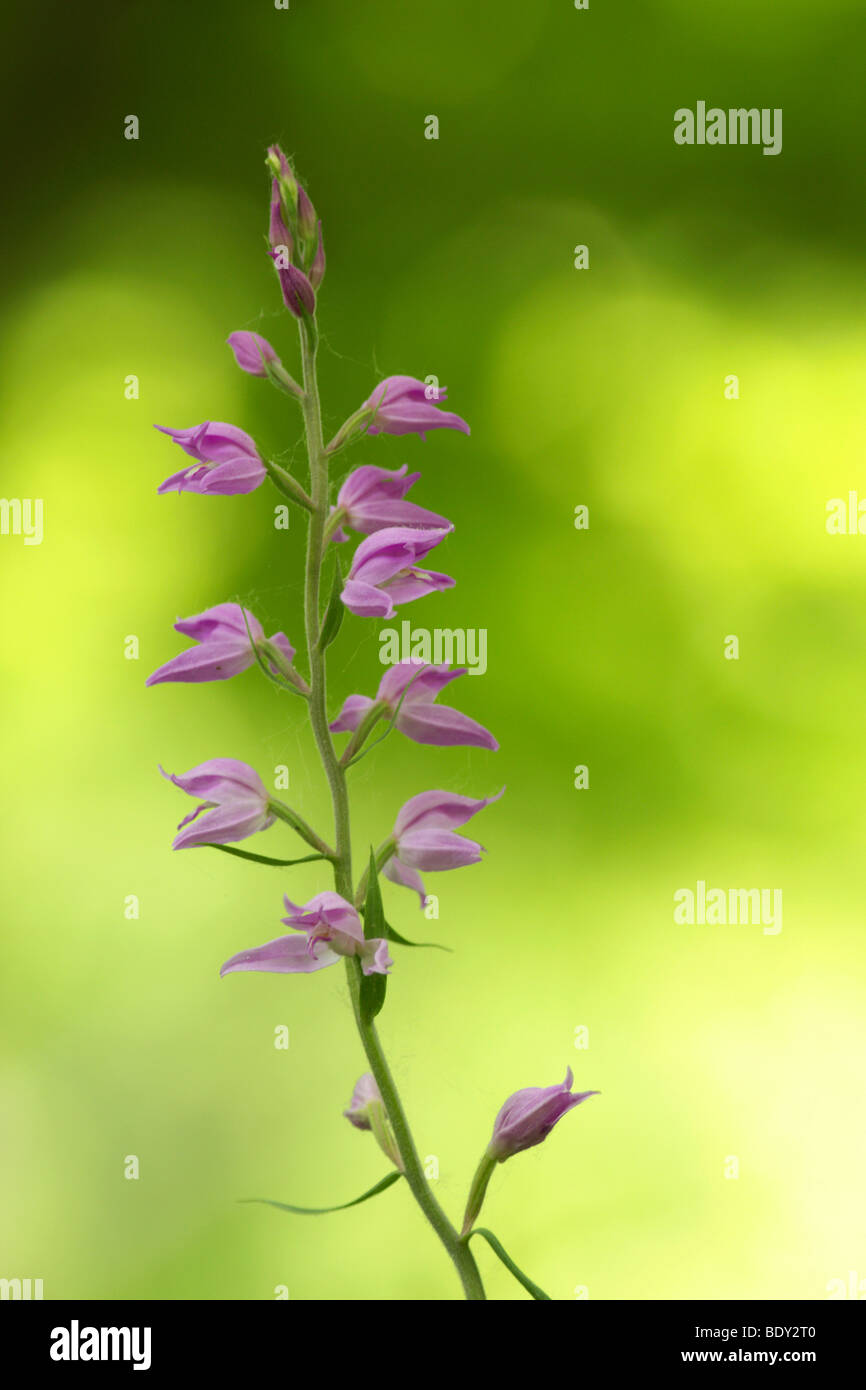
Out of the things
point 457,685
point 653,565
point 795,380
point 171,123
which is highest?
point 171,123

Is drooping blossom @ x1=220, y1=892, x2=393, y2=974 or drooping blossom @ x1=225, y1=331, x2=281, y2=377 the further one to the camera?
drooping blossom @ x1=225, y1=331, x2=281, y2=377

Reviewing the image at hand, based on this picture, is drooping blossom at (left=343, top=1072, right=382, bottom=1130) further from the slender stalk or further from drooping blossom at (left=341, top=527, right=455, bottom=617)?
drooping blossom at (left=341, top=527, right=455, bottom=617)

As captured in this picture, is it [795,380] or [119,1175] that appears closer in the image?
[119,1175]

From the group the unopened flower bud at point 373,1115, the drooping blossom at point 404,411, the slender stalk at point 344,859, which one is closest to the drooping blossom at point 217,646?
the slender stalk at point 344,859

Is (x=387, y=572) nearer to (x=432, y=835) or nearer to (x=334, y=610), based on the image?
(x=334, y=610)

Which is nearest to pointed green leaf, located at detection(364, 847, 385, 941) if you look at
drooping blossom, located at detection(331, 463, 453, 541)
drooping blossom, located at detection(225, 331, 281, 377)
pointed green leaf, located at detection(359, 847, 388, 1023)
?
pointed green leaf, located at detection(359, 847, 388, 1023)

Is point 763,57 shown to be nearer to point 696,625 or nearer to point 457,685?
point 696,625

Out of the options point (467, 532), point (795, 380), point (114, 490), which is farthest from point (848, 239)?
point (114, 490)
